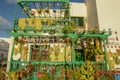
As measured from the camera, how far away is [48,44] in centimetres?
1358

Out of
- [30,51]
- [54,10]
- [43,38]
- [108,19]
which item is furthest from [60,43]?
[108,19]

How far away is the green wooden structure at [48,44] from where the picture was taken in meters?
9.65

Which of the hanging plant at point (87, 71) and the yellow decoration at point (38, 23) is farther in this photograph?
the yellow decoration at point (38, 23)

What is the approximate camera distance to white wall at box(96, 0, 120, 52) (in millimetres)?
12783

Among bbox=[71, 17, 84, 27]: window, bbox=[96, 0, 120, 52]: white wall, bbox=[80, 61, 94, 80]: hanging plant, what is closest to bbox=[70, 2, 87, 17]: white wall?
bbox=[71, 17, 84, 27]: window

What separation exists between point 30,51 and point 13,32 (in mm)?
3079

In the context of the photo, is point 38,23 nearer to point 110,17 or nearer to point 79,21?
point 79,21

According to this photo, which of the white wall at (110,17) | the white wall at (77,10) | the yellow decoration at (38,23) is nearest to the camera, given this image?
the yellow decoration at (38,23)

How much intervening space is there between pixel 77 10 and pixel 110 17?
14.2 ft

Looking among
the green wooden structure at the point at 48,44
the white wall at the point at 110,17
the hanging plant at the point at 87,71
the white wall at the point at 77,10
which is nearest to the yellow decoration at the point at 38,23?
the green wooden structure at the point at 48,44

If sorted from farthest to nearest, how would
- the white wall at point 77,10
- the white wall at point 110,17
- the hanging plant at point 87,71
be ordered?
the white wall at point 77,10, the white wall at point 110,17, the hanging plant at point 87,71

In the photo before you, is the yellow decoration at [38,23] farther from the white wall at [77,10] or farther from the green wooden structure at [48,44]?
the white wall at [77,10]

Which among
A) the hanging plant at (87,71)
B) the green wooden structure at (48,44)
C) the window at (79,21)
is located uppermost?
the window at (79,21)

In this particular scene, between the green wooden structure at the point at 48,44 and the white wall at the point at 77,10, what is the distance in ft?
4.90
